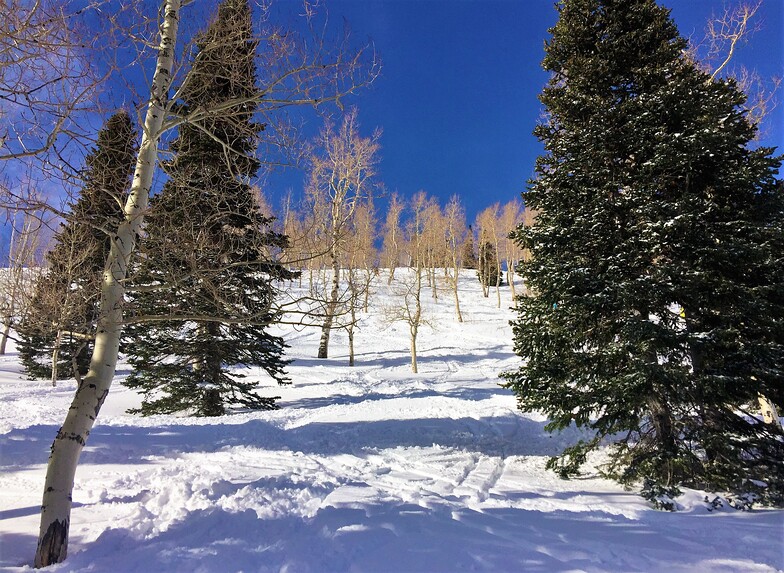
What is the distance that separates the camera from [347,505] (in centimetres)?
455

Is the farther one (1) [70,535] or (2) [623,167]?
(2) [623,167]

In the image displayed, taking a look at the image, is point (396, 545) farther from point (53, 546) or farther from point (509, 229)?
point (509, 229)

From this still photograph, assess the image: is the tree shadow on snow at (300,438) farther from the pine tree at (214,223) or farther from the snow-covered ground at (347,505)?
the pine tree at (214,223)

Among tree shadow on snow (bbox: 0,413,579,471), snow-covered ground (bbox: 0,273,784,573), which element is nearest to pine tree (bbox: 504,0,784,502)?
snow-covered ground (bbox: 0,273,784,573)

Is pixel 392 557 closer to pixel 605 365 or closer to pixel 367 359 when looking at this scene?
pixel 605 365

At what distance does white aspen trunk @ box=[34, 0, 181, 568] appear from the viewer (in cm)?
331

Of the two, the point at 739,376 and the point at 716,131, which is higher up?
the point at 716,131

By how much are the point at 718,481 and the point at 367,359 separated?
17.6 m

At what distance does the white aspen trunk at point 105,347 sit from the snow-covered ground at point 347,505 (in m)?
0.36

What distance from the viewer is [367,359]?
21703mm

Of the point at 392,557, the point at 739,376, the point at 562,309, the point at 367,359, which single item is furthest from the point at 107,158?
the point at 367,359

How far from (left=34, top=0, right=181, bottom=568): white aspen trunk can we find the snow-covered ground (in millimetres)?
365

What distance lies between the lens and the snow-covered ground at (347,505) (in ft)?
11.2

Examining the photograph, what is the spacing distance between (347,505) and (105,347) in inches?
120
